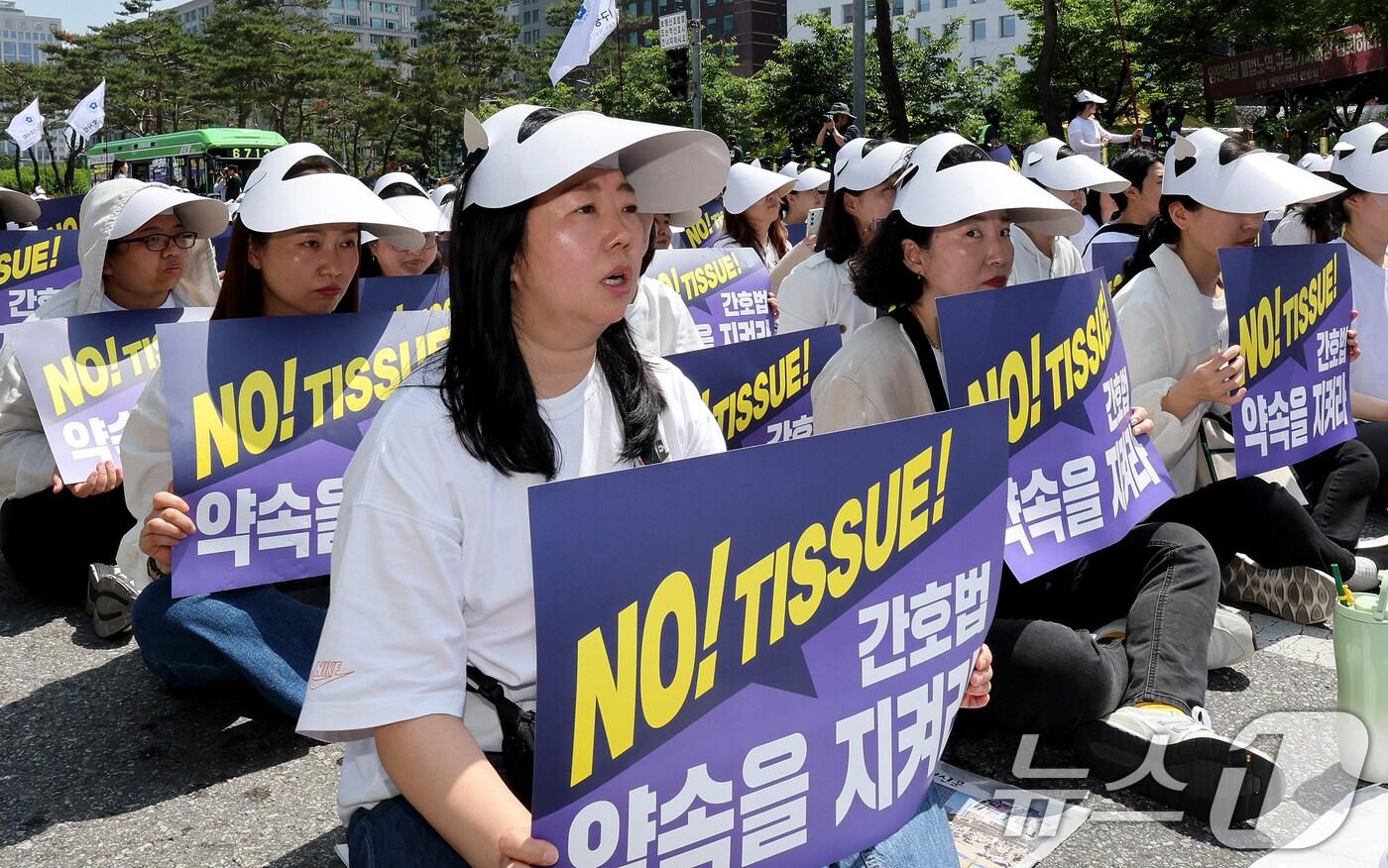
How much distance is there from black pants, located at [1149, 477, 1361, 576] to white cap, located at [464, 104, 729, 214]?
7.62 feet

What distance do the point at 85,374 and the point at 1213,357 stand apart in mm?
3563

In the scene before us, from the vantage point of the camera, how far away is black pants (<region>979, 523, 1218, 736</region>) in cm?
281

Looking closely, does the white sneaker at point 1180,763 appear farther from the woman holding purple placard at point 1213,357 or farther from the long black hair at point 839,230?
the long black hair at point 839,230

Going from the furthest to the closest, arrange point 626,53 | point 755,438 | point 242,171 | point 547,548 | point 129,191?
point 626,53 < point 242,171 < point 129,191 < point 755,438 < point 547,548

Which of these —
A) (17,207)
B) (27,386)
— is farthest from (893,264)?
(17,207)

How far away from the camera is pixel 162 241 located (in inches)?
163

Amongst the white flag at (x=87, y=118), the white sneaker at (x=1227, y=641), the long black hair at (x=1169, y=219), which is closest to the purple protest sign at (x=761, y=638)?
the white sneaker at (x=1227, y=641)

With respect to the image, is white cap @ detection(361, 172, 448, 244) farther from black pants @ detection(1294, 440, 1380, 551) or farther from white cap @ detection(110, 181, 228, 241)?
black pants @ detection(1294, 440, 1380, 551)

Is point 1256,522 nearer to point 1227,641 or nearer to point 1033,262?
point 1227,641

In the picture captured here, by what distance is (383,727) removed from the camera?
163 centimetres

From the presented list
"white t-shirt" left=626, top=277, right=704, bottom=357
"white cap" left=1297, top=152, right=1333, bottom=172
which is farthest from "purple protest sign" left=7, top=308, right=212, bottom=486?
"white cap" left=1297, top=152, right=1333, bottom=172

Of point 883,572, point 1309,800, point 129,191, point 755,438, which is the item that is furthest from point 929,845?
point 129,191

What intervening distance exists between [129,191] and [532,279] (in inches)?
112

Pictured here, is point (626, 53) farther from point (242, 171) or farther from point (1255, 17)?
point (1255, 17)
